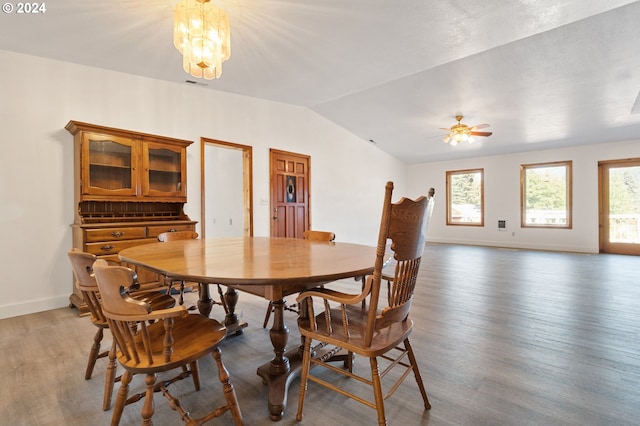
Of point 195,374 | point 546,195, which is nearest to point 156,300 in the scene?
point 195,374

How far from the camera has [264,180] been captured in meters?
5.39

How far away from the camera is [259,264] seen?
1.53 metres

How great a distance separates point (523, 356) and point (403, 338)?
1361 mm

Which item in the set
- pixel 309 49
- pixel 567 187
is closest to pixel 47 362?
pixel 309 49

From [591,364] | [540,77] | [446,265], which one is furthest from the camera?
[446,265]

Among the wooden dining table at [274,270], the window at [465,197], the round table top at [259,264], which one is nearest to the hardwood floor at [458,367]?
the wooden dining table at [274,270]

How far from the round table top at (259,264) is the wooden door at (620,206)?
762cm

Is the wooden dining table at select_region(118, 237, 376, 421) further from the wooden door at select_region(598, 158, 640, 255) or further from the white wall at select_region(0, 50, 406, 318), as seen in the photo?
the wooden door at select_region(598, 158, 640, 255)

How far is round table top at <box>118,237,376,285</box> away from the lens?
1266 millimetres

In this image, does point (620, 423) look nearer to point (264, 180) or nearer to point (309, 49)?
point (309, 49)

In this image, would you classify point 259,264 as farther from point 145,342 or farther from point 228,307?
point 228,307

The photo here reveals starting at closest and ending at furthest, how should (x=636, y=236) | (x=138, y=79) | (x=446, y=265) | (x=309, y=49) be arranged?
(x=309, y=49), (x=138, y=79), (x=446, y=265), (x=636, y=236)

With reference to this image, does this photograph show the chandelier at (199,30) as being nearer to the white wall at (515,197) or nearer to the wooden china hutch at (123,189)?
the wooden china hutch at (123,189)

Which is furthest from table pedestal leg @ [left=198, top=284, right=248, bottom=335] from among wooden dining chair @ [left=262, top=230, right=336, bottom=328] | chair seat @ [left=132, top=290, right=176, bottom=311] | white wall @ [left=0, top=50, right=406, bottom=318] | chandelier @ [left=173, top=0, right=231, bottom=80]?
white wall @ [left=0, top=50, right=406, bottom=318]
